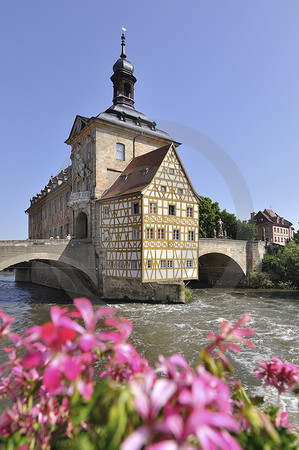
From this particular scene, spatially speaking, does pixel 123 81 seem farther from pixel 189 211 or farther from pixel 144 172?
pixel 189 211

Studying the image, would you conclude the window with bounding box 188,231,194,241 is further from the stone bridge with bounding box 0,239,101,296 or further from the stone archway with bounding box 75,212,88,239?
the stone archway with bounding box 75,212,88,239

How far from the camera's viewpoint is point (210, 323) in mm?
14531

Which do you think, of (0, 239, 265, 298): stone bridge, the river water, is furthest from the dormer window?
the river water

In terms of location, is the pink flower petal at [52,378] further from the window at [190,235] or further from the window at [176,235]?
the window at [190,235]

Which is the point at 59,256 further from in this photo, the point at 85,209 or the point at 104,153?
the point at 104,153

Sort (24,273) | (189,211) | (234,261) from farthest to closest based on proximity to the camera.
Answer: (24,273) → (234,261) → (189,211)

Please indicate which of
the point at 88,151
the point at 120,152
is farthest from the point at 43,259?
the point at 120,152

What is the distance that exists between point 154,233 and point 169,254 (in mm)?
2012

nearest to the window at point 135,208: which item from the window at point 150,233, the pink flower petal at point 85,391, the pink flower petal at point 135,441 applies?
the window at point 150,233

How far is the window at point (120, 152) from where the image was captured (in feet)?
77.1

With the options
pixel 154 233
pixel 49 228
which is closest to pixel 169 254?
pixel 154 233

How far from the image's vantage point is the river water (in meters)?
9.41

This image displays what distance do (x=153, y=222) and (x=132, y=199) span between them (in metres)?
2.20

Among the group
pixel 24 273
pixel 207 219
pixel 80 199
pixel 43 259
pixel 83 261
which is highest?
pixel 80 199
